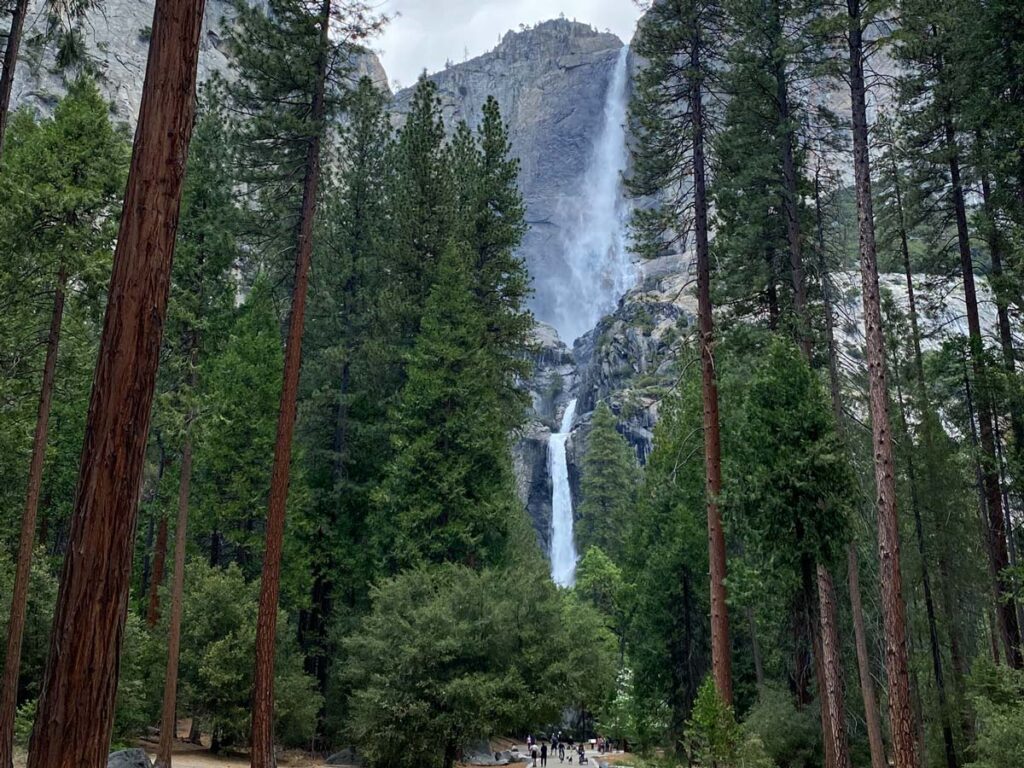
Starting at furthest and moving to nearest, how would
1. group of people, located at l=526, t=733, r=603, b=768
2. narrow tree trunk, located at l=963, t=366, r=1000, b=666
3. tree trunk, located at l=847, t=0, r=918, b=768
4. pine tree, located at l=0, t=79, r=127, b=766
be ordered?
group of people, located at l=526, t=733, r=603, b=768
narrow tree trunk, located at l=963, t=366, r=1000, b=666
pine tree, located at l=0, t=79, r=127, b=766
tree trunk, located at l=847, t=0, r=918, b=768

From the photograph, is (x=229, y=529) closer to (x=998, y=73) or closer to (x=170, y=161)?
(x=170, y=161)

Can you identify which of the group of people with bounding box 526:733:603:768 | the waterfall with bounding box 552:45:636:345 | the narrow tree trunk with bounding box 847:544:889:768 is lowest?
the group of people with bounding box 526:733:603:768

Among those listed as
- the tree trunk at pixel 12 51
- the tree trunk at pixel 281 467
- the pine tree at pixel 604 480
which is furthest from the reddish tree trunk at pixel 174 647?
the pine tree at pixel 604 480

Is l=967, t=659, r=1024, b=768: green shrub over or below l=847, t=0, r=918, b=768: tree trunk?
below

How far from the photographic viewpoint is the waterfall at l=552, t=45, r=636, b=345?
107562 mm

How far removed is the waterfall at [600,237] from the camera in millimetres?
107562

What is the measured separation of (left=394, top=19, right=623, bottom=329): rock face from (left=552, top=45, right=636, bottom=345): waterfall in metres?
1.28

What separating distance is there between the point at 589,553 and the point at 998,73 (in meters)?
32.9

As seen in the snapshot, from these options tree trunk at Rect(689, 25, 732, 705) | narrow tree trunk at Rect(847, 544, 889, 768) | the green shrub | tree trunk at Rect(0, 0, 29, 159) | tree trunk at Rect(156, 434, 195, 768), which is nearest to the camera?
the green shrub

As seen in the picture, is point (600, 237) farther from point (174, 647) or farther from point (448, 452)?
point (174, 647)

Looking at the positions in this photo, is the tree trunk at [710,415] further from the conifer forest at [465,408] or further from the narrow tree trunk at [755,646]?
the narrow tree trunk at [755,646]

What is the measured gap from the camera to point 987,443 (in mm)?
14203

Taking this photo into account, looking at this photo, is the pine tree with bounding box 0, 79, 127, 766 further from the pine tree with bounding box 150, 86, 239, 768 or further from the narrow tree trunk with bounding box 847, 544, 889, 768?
the narrow tree trunk with bounding box 847, 544, 889, 768

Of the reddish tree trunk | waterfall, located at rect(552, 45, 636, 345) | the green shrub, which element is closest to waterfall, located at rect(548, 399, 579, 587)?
waterfall, located at rect(552, 45, 636, 345)
